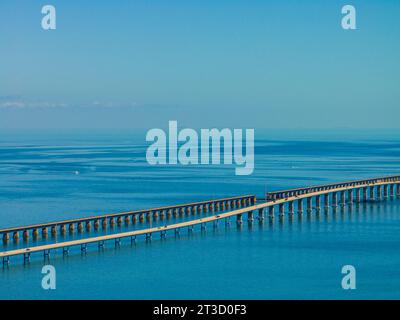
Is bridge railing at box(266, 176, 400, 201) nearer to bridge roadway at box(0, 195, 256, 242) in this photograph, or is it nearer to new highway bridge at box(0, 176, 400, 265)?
new highway bridge at box(0, 176, 400, 265)

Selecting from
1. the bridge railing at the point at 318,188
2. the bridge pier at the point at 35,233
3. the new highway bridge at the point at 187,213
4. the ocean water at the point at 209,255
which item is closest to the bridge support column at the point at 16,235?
the new highway bridge at the point at 187,213

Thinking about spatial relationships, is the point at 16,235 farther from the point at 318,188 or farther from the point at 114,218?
the point at 318,188

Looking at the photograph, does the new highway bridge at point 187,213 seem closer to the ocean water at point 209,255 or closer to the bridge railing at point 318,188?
the bridge railing at point 318,188

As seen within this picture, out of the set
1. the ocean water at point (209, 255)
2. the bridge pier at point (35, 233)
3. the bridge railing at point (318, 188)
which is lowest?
the ocean water at point (209, 255)

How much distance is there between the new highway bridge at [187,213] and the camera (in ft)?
176

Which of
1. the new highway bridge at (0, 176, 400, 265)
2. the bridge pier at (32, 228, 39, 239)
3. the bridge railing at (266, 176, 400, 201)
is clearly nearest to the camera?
the new highway bridge at (0, 176, 400, 265)

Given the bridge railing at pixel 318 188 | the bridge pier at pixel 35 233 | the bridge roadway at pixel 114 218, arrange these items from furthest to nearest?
the bridge railing at pixel 318 188, the bridge pier at pixel 35 233, the bridge roadway at pixel 114 218

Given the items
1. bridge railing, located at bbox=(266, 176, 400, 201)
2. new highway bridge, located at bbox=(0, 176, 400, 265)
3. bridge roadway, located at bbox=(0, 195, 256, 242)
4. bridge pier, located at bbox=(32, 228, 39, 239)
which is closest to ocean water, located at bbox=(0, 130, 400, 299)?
new highway bridge, located at bbox=(0, 176, 400, 265)

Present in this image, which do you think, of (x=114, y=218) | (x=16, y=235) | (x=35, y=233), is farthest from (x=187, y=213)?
(x=16, y=235)

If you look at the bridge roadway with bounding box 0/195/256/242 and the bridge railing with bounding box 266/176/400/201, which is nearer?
the bridge roadway with bounding box 0/195/256/242

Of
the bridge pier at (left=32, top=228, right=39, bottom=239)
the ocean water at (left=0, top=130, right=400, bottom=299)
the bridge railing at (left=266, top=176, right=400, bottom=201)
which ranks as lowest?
the ocean water at (left=0, top=130, right=400, bottom=299)

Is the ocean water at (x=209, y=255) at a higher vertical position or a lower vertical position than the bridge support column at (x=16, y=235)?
lower

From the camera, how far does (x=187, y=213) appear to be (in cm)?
7112

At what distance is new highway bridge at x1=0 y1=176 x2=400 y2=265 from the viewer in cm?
5378
